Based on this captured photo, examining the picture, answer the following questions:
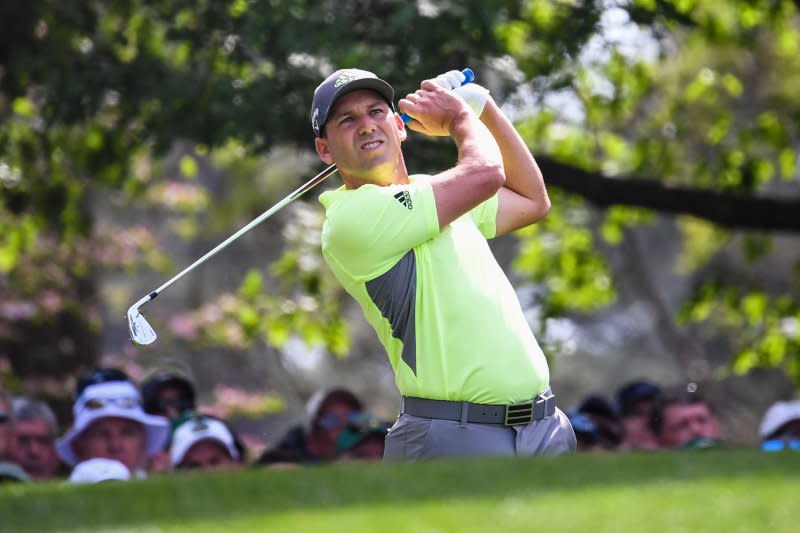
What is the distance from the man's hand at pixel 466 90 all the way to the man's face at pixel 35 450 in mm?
4660

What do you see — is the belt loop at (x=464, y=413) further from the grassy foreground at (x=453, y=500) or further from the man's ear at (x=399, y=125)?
the man's ear at (x=399, y=125)

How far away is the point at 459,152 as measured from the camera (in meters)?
4.71

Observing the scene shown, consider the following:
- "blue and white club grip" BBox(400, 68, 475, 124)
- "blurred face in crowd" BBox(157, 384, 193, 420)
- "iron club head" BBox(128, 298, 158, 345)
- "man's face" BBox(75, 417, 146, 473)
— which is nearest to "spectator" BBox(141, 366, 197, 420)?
"blurred face in crowd" BBox(157, 384, 193, 420)

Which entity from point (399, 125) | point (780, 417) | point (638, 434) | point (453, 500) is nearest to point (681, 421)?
point (638, 434)

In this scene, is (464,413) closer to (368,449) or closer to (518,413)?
(518,413)

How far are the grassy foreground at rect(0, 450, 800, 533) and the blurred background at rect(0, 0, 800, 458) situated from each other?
369 centimetres

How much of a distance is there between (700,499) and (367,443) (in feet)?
16.7

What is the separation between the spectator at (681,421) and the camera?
31.6ft

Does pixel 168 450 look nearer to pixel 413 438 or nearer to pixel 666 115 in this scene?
pixel 413 438

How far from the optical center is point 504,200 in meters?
5.11

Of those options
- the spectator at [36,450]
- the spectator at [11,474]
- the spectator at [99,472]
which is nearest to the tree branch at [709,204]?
the spectator at [36,450]

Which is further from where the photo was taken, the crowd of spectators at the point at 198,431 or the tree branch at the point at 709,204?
the tree branch at the point at 709,204

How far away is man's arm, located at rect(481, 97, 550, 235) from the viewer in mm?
5113

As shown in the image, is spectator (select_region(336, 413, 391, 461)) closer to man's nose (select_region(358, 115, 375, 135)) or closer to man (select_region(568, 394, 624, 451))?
man (select_region(568, 394, 624, 451))
